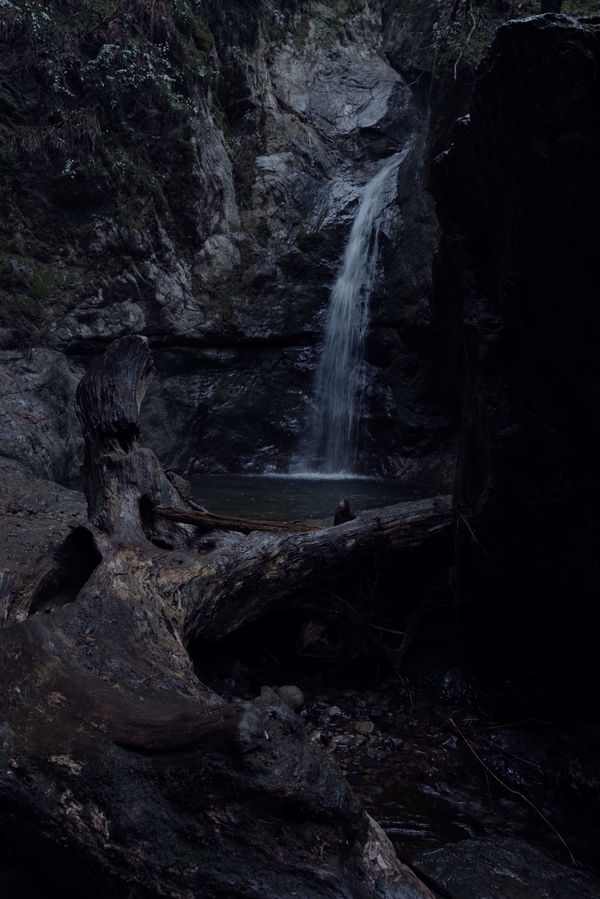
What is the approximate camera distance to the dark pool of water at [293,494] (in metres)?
6.30

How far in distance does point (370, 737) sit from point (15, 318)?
29.6ft

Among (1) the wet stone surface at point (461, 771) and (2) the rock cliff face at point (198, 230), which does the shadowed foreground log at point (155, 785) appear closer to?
(1) the wet stone surface at point (461, 771)

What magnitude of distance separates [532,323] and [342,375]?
9.17 metres

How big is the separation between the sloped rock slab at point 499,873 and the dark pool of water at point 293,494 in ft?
12.6

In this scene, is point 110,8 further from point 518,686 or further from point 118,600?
point 518,686

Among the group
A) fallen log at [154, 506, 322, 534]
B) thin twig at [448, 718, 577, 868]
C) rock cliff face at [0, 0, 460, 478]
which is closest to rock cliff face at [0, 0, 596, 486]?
rock cliff face at [0, 0, 460, 478]

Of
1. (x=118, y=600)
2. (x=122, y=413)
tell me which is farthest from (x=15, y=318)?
(x=118, y=600)

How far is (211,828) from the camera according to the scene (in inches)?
46.7

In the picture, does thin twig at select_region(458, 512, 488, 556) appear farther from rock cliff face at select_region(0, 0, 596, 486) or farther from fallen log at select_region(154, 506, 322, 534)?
rock cliff face at select_region(0, 0, 596, 486)

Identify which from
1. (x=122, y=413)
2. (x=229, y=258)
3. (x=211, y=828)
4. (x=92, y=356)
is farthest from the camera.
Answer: (x=229, y=258)

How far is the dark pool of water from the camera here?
6.30 meters

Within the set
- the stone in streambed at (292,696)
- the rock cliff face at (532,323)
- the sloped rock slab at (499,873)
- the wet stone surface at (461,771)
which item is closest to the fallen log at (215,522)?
the wet stone surface at (461,771)

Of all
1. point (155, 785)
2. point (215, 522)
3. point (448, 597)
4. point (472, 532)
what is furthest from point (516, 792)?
point (215, 522)

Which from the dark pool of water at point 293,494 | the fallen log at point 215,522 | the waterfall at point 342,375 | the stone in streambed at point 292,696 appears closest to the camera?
the stone in streambed at point 292,696
